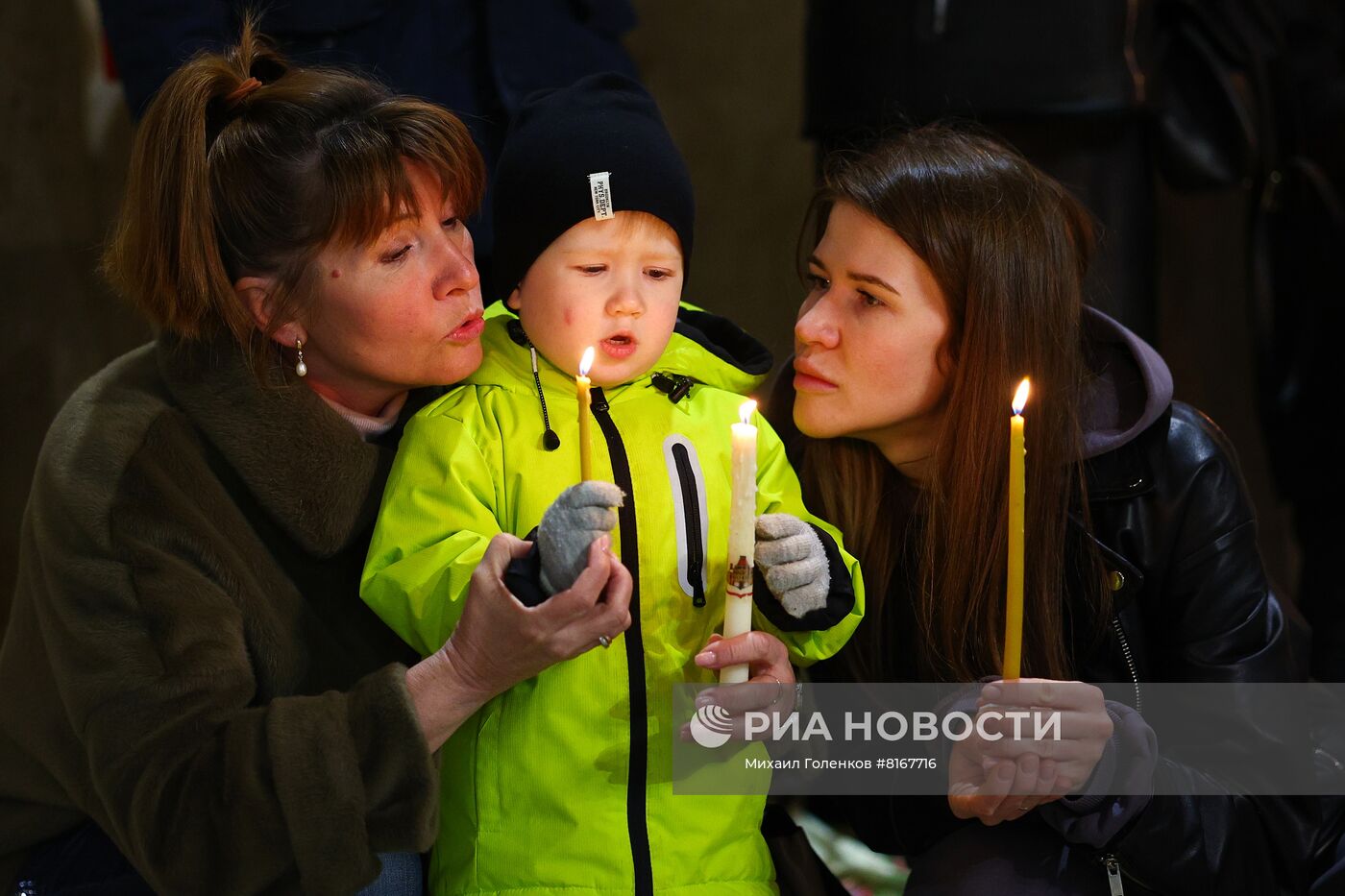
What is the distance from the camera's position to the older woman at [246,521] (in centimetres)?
158

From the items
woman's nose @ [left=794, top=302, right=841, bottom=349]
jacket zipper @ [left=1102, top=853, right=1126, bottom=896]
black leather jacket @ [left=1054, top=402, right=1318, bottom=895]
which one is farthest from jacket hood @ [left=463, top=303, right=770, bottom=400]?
jacket zipper @ [left=1102, top=853, right=1126, bottom=896]

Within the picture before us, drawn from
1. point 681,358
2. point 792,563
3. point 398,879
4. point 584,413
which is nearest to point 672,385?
point 681,358

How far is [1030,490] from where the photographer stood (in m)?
1.85

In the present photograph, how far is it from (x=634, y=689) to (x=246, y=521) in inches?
19.5

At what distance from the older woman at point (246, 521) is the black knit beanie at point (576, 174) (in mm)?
76

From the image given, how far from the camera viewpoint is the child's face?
165 centimetres

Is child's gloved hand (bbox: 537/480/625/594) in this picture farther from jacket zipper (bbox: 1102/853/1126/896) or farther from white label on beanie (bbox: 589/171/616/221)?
jacket zipper (bbox: 1102/853/1126/896)

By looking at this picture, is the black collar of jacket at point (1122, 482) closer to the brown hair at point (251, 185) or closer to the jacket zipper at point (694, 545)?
the jacket zipper at point (694, 545)

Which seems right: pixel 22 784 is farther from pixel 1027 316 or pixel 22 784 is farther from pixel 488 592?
pixel 1027 316

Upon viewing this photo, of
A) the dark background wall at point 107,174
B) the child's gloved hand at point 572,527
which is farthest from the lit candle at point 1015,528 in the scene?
the dark background wall at point 107,174

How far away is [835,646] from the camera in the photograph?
1.68 m

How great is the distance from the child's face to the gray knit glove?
10.6 inches

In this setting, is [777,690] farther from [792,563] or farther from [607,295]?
[607,295]

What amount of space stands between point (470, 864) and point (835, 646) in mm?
478
